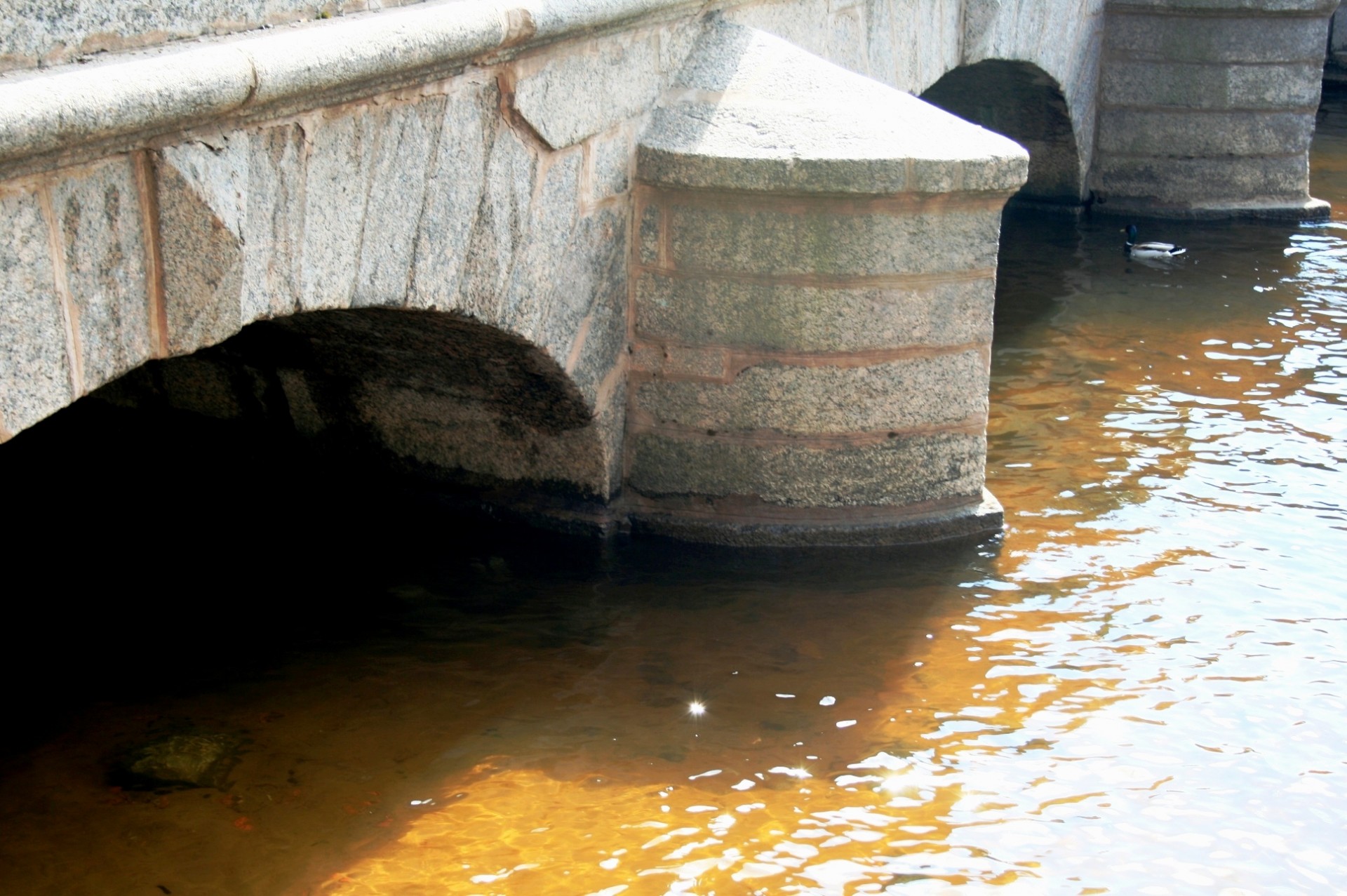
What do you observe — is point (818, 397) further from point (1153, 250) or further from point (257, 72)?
point (1153, 250)

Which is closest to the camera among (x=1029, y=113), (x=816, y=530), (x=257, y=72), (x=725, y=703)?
(x=257, y=72)

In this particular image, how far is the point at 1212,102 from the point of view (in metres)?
9.91

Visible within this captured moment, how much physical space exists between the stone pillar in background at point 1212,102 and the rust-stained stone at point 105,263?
348 inches

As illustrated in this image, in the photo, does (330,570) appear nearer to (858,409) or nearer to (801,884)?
(858,409)

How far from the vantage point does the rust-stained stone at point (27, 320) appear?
217 cm

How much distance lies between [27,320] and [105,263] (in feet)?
0.64

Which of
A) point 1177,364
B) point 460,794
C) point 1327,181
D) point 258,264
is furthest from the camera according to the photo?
point 1327,181

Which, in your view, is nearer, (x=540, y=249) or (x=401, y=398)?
(x=540, y=249)

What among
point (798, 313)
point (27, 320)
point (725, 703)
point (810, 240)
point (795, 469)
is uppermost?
point (27, 320)

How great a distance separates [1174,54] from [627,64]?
6920mm

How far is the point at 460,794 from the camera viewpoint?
3.31 meters

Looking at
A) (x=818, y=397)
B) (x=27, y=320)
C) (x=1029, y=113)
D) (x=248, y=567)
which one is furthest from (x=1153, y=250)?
(x=27, y=320)

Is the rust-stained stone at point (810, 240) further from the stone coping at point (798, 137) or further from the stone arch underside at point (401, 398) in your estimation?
the stone arch underside at point (401, 398)

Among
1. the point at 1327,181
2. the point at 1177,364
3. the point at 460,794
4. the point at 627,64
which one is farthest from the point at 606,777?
the point at 1327,181
